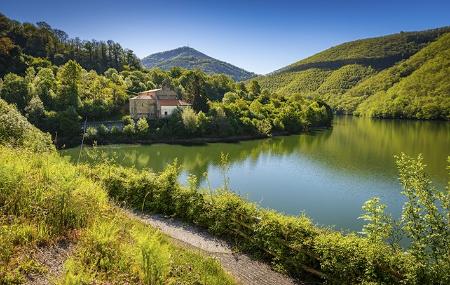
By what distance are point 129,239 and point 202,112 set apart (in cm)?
6847

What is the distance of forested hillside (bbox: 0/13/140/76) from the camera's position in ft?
298

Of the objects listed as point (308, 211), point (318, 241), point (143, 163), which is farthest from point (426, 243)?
point (143, 163)

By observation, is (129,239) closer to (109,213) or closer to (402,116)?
(109,213)

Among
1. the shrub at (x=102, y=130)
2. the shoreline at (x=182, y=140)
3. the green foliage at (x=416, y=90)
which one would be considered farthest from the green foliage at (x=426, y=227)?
the green foliage at (x=416, y=90)

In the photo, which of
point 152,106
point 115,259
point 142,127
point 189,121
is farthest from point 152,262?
point 152,106

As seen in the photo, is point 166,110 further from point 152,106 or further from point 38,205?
point 38,205

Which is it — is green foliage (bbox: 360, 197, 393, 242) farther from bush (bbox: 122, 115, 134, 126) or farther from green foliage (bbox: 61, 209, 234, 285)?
bush (bbox: 122, 115, 134, 126)

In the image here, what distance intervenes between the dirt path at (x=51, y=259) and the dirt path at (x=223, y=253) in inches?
237

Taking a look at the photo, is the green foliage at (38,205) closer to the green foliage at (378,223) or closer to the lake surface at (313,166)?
the green foliage at (378,223)

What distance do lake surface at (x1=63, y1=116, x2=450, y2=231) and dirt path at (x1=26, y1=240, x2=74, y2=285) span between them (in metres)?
12.0

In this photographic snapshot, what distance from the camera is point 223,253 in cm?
1361

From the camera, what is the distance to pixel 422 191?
9.91m

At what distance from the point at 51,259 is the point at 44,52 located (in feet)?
371

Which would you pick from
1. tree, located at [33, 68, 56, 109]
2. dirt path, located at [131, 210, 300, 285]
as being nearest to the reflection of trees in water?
tree, located at [33, 68, 56, 109]
